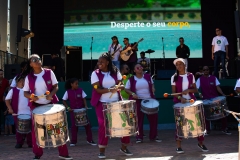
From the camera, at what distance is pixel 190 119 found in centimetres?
896

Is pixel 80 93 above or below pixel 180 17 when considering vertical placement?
below

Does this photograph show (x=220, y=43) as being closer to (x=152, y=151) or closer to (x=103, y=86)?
(x=152, y=151)

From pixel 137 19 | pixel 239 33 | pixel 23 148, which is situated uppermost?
pixel 137 19

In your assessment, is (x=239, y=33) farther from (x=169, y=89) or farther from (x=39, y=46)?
(x=39, y=46)

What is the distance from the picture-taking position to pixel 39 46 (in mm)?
23141

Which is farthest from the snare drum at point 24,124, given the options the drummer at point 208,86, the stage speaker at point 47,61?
the stage speaker at point 47,61

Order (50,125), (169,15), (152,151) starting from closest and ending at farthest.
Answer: (50,125), (152,151), (169,15)

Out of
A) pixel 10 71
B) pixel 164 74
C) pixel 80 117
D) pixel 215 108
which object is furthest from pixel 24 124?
pixel 164 74

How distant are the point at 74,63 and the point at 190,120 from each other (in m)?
9.55

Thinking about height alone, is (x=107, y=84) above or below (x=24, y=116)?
above

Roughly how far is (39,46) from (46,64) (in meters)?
5.41

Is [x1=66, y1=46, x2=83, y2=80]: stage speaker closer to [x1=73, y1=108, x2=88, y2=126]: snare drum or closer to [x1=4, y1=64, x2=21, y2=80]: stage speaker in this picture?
[x1=4, y1=64, x2=21, y2=80]: stage speaker

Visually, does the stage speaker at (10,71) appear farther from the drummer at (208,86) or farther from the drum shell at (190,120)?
the drum shell at (190,120)

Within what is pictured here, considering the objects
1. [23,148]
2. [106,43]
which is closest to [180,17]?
[106,43]
